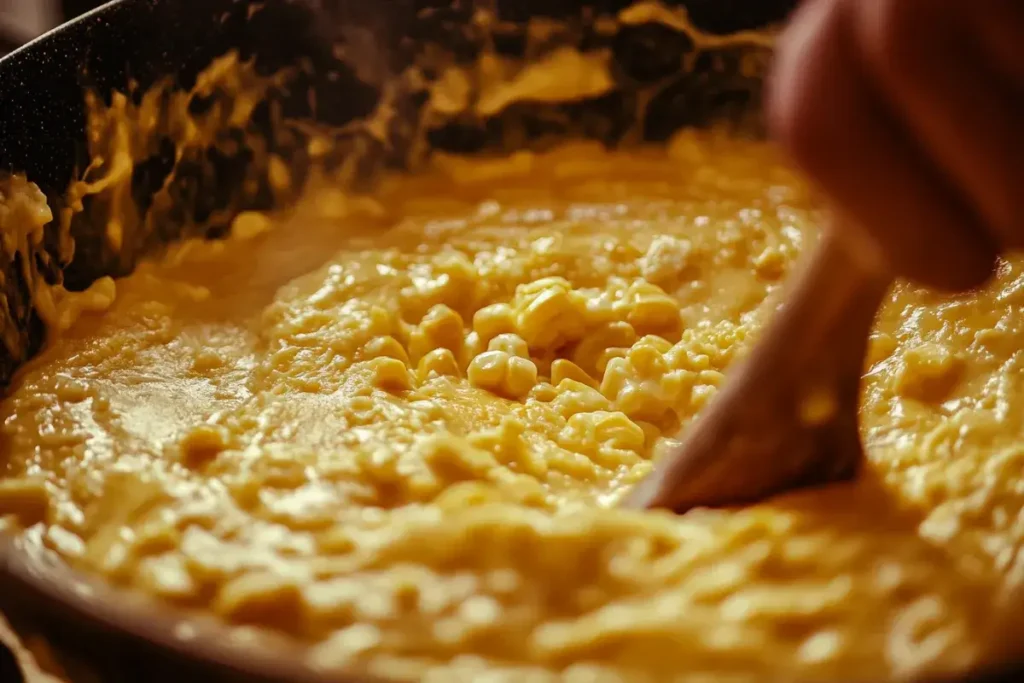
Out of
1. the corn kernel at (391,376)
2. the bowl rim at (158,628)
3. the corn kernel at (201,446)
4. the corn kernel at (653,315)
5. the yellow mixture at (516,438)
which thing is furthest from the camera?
the corn kernel at (653,315)

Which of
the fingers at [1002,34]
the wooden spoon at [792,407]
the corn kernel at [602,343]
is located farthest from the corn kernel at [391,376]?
the fingers at [1002,34]

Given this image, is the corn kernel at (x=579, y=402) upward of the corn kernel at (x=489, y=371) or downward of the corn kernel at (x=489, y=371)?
downward

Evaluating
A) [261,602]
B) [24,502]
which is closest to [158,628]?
[261,602]

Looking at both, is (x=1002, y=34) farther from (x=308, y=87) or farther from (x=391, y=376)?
(x=308, y=87)

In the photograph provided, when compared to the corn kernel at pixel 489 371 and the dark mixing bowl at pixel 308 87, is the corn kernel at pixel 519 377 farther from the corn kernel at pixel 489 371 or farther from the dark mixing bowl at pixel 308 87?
the dark mixing bowl at pixel 308 87

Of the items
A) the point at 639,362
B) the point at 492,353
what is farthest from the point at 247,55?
the point at 639,362

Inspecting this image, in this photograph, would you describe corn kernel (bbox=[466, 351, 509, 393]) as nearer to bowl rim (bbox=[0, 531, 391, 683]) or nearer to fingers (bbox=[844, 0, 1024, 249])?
bowl rim (bbox=[0, 531, 391, 683])

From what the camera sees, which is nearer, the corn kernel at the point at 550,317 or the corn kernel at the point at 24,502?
the corn kernel at the point at 24,502
